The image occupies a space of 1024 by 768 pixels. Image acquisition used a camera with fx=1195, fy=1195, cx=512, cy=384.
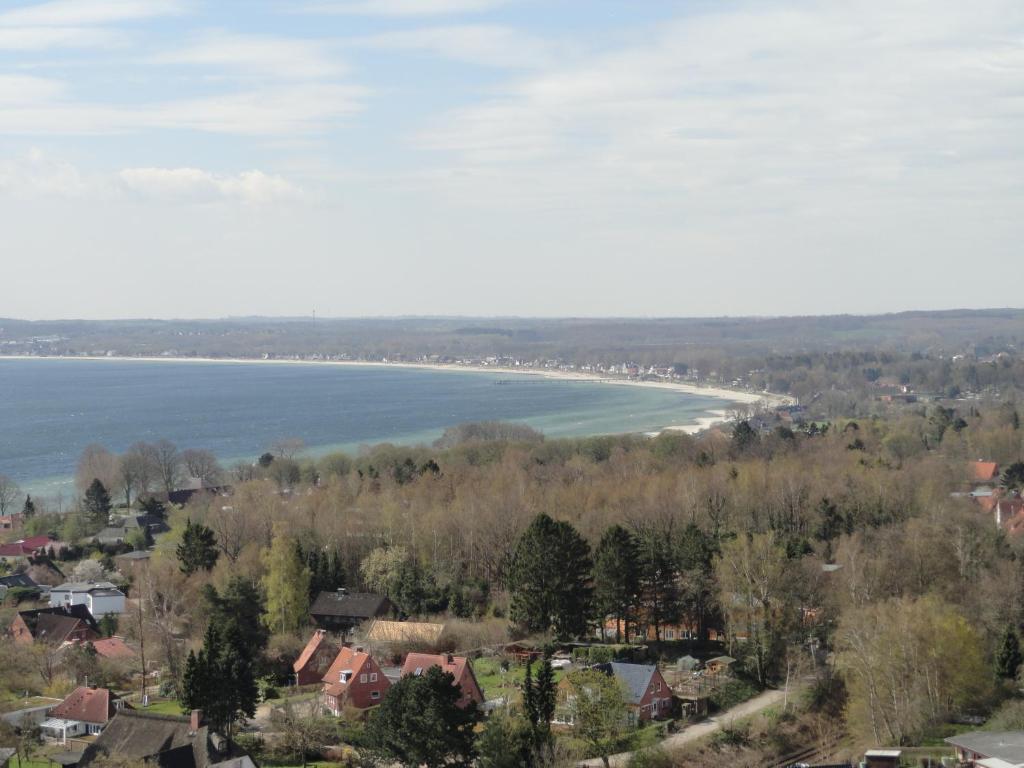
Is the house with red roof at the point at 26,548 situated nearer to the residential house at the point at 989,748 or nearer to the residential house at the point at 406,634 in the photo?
the residential house at the point at 406,634

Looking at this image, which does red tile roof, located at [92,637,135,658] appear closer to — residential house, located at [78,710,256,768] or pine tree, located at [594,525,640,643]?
residential house, located at [78,710,256,768]

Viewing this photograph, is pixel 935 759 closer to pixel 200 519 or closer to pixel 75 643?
pixel 75 643

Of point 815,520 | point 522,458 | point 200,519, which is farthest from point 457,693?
point 522,458

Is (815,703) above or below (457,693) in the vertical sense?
below

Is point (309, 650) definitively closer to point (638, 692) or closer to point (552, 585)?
point (552, 585)

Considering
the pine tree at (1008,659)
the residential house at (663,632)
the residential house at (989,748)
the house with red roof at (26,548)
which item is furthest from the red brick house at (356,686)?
the house with red roof at (26,548)

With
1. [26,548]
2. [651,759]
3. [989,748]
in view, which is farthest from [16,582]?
[989,748]

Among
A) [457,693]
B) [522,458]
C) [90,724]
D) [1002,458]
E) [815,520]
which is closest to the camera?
[457,693]
